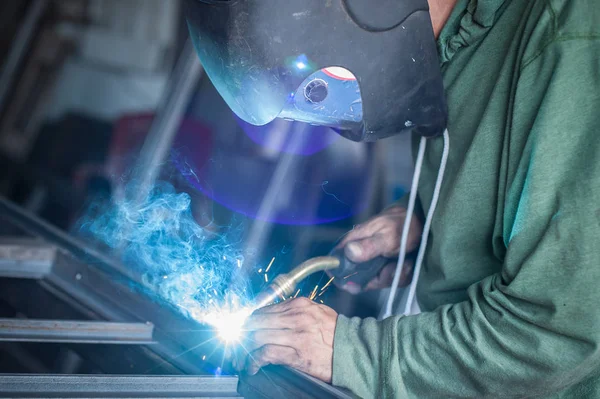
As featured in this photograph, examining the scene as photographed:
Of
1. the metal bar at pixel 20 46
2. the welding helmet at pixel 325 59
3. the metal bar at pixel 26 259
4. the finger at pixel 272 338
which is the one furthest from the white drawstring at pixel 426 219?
the metal bar at pixel 20 46

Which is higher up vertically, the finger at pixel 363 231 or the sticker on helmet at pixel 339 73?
the sticker on helmet at pixel 339 73

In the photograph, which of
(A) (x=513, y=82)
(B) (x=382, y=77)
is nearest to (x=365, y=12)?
(B) (x=382, y=77)

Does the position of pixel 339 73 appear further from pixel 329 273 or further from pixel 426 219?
pixel 329 273

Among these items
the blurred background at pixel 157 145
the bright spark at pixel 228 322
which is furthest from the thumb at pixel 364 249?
the bright spark at pixel 228 322

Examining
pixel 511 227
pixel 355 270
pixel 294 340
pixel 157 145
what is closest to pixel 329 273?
pixel 355 270

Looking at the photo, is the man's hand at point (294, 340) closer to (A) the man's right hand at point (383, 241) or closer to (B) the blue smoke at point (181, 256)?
(B) the blue smoke at point (181, 256)

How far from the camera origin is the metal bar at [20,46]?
443cm

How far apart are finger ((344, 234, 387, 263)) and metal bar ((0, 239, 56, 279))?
0.86m

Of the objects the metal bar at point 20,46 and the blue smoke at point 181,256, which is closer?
the blue smoke at point 181,256

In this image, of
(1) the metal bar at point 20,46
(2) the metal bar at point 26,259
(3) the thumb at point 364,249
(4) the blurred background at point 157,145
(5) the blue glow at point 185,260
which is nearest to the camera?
(5) the blue glow at point 185,260

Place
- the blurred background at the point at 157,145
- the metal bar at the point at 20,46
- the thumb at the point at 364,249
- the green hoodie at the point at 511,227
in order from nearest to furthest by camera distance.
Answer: the green hoodie at the point at 511,227 → the thumb at the point at 364,249 → the blurred background at the point at 157,145 → the metal bar at the point at 20,46

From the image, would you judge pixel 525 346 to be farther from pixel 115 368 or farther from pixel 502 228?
pixel 115 368

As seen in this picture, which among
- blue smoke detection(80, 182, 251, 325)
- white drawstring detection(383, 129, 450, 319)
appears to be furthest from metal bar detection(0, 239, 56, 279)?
white drawstring detection(383, 129, 450, 319)

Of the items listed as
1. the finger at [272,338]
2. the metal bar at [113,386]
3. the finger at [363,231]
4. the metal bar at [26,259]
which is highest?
the finger at [363,231]
